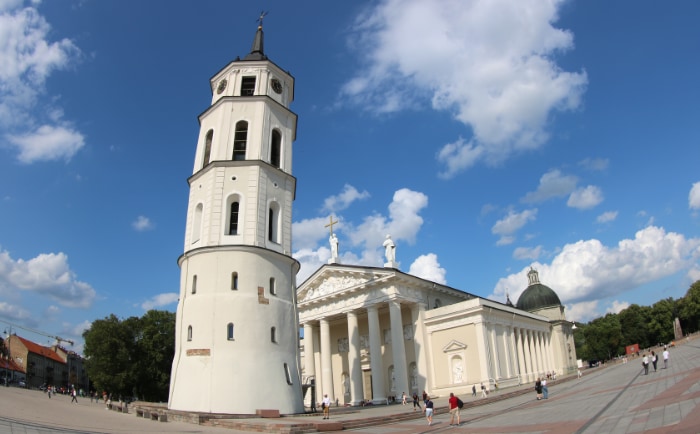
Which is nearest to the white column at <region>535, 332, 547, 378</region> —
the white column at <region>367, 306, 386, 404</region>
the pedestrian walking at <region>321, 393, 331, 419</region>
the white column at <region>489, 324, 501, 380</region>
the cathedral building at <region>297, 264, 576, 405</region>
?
the cathedral building at <region>297, 264, 576, 405</region>

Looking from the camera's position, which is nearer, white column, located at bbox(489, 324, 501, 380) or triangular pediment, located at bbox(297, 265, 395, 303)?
white column, located at bbox(489, 324, 501, 380)

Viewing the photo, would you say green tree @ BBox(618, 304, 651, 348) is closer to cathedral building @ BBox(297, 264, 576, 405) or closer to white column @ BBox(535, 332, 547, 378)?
white column @ BBox(535, 332, 547, 378)

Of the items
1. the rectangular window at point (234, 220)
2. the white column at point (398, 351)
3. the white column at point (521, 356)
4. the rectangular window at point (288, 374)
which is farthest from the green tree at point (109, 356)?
the white column at point (521, 356)

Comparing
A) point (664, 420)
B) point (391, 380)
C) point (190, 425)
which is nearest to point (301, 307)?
point (391, 380)

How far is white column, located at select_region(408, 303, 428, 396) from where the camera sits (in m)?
40.9

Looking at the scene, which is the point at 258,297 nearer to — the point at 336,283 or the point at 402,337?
the point at 402,337

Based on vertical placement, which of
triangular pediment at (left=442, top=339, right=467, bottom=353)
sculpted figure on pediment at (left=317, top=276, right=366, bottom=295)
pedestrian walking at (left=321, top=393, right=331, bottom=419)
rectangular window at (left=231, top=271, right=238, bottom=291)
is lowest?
pedestrian walking at (left=321, top=393, right=331, bottom=419)

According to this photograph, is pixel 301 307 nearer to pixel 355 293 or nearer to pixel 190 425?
pixel 355 293

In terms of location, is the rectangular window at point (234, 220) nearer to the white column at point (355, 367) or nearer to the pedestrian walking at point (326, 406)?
the pedestrian walking at point (326, 406)

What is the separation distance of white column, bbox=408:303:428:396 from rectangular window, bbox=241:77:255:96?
24309mm

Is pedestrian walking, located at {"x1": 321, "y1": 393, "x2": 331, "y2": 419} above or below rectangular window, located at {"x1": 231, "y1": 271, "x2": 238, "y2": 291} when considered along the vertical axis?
below

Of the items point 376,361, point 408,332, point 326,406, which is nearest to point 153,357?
point 376,361

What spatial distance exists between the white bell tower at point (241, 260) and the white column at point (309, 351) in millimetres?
23545

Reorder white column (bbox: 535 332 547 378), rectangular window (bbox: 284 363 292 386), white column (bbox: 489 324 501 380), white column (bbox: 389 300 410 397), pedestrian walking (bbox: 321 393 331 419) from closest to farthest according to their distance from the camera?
1. pedestrian walking (bbox: 321 393 331 419)
2. rectangular window (bbox: 284 363 292 386)
3. white column (bbox: 389 300 410 397)
4. white column (bbox: 489 324 501 380)
5. white column (bbox: 535 332 547 378)
